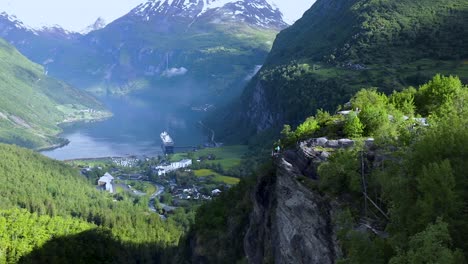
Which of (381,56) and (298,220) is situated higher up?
(381,56)

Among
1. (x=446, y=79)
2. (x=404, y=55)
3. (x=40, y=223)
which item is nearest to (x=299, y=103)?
(x=404, y=55)

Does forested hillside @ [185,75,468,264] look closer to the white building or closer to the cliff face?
the cliff face

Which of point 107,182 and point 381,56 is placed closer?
point 381,56

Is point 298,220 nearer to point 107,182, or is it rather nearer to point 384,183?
point 384,183

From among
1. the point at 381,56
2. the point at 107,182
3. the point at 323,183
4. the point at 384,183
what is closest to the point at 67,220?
the point at 107,182

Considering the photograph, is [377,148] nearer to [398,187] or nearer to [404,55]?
[398,187]

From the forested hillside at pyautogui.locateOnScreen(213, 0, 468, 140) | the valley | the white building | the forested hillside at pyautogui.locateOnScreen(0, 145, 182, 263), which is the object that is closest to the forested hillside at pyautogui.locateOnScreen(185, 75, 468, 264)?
the valley
